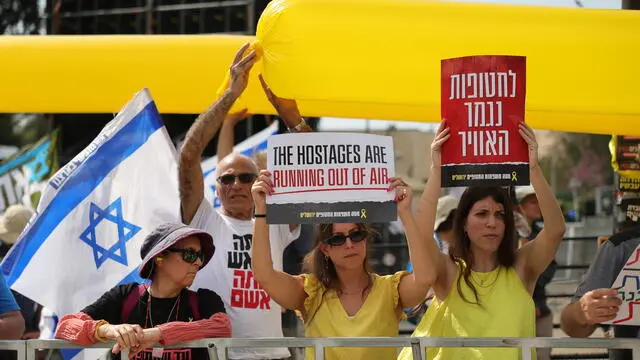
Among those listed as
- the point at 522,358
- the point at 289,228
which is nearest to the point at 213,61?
the point at 289,228

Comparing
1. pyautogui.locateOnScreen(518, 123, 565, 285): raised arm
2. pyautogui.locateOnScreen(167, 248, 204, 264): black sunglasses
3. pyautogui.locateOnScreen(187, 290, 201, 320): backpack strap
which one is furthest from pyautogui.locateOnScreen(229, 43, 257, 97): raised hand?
pyautogui.locateOnScreen(518, 123, 565, 285): raised arm

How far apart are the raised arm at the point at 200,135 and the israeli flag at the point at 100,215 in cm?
22

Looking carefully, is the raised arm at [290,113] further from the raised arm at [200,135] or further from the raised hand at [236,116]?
the raised hand at [236,116]

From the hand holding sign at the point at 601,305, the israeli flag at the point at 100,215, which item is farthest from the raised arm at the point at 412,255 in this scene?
the israeli flag at the point at 100,215

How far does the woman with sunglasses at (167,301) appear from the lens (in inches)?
157

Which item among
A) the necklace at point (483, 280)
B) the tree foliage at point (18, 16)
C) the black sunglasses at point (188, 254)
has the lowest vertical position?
the necklace at point (483, 280)

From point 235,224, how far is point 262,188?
112 cm

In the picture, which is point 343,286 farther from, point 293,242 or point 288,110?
point 293,242

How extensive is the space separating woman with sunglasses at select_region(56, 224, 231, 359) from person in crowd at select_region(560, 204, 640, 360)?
142 centimetres

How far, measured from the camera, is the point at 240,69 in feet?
15.8

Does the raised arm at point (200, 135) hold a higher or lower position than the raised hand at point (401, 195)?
higher

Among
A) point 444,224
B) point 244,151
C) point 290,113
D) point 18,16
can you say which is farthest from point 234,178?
point 18,16

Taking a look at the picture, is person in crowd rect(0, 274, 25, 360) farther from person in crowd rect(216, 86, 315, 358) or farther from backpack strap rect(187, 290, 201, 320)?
person in crowd rect(216, 86, 315, 358)

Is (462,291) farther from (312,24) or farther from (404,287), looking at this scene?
(312,24)
